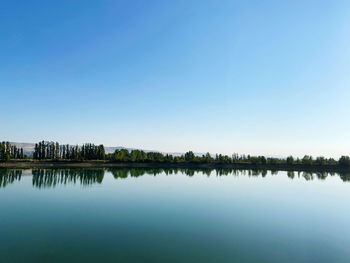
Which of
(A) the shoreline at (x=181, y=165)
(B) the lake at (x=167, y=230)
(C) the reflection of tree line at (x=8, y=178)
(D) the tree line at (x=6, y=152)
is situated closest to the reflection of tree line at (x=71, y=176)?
(C) the reflection of tree line at (x=8, y=178)

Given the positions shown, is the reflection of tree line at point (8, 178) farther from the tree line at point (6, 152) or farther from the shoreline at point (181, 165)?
the tree line at point (6, 152)

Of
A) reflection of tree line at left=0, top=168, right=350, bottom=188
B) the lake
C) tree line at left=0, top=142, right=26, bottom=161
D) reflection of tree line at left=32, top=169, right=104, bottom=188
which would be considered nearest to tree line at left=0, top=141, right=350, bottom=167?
tree line at left=0, top=142, right=26, bottom=161

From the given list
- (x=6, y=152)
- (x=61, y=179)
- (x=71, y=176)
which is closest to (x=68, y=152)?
(x=6, y=152)

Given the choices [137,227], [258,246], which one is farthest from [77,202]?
[258,246]

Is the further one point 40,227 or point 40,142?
point 40,142

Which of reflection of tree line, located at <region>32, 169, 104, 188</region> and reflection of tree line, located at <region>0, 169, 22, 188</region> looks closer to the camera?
reflection of tree line, located at <region>0, 169, 22, 188</region>

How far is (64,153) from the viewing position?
7888 centimetres

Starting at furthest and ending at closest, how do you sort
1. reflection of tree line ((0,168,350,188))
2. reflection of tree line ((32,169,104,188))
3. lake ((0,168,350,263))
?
reflection of tree line ((0,168,350,188))
reflection of tree line ((32,169,104,188))
lake ((0,168,350,263))

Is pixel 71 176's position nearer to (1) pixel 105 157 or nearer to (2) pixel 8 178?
(2) pixel 8 178

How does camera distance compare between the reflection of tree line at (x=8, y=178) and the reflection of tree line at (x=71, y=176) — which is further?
the reflection of tree line at (x=71, y=176)

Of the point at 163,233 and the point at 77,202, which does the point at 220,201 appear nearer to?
the point at 163,233

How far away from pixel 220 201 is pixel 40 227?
14.6 metres

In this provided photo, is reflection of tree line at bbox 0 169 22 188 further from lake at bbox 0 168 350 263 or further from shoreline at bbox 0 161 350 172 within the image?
shoreline at bbox 0 161 350 172

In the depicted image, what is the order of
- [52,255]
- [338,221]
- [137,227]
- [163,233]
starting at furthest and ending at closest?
[338,221], [137,227], [163,233], [52,255]
